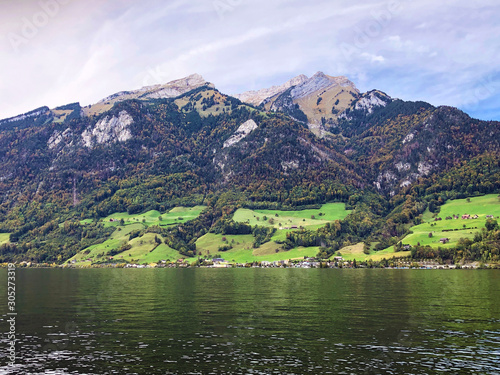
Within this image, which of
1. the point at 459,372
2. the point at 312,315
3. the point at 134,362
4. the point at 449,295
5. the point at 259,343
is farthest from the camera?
the point at 449,295

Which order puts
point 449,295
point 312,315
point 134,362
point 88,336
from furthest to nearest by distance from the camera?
1. point 449,295
2. point 312,315
3. point 88,336
4. point 134,362

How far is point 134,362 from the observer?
44.9 meters

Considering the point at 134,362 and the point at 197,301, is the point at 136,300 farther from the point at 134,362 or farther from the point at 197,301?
the point at 134,362

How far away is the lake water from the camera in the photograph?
44.0 meters

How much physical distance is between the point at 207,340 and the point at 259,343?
7019 mm

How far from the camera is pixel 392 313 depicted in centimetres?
7494

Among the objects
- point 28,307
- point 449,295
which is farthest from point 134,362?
point 449,295

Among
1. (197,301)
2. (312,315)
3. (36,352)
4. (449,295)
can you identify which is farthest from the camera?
(449,295)

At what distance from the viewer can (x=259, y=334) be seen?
5869 centimetres

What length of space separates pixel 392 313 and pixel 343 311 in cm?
853

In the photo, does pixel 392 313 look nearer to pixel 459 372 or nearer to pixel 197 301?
pixel 459 372

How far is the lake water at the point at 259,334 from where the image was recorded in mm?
44031

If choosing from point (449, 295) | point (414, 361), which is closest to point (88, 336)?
point (414, 361)

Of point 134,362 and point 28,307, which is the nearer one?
point 134,362
